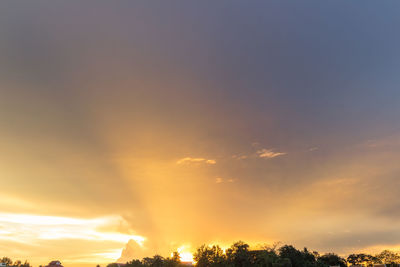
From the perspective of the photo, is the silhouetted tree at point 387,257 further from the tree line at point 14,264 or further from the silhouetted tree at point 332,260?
the tree line at point 14,264

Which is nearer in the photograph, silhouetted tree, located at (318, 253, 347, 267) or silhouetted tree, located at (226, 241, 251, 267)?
silhouetted tree, located at (226, 241, 251, 267)

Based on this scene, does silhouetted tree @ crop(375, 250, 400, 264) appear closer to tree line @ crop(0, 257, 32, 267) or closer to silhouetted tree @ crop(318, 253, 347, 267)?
silhouetted tree @ crop(318, 253, 347, 267)

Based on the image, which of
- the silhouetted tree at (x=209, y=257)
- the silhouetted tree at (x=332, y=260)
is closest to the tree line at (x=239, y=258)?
the silhouetted tree at (x=209, y=257)

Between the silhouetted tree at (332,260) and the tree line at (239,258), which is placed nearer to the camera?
the tree line at (239,258)

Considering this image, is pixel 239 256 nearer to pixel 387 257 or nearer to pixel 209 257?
pixel 209 257

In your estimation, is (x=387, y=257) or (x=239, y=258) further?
(x=387, y=257)

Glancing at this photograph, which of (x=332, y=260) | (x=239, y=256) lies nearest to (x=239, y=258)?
(x=239, y=256)

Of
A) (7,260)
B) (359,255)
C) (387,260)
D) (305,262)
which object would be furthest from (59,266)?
(387,260)

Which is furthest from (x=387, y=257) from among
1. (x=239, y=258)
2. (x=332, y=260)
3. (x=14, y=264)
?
(x=14, y=264)

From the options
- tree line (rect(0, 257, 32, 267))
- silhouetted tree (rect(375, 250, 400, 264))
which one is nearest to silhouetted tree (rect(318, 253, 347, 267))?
→ silhouetted tree (rect(375, 250, 400, 264))

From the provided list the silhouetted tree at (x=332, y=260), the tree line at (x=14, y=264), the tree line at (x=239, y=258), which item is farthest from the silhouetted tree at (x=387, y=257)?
the tree line at (x=14, y=264)

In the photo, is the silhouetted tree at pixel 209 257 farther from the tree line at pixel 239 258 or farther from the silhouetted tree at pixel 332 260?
the silhouetted tree at pixel 332 260

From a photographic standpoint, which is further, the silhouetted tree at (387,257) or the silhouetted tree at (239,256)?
the silhouetted tree at (387,257)

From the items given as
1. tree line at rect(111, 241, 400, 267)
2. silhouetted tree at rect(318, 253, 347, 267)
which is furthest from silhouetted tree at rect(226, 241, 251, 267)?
silhouetted tree at rect(318, 253, 347, 267)
